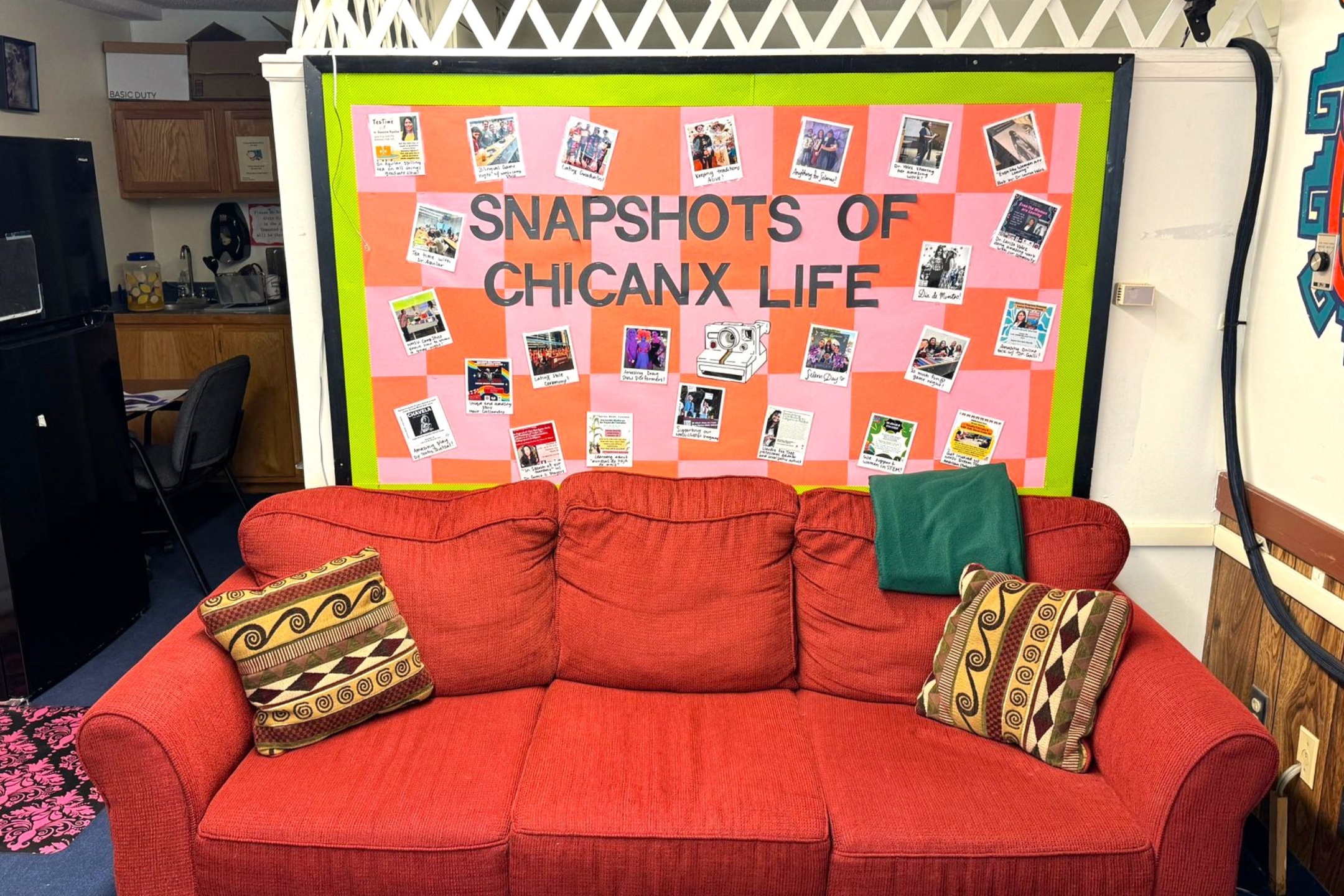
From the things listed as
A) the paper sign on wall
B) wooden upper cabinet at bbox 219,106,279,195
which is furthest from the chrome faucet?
wooden upper cabinet at bbox 219,106,279,195

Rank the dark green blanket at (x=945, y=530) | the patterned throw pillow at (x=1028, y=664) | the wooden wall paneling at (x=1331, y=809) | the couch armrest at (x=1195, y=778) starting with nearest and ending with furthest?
the couch armrest at (x=1195, y=778) < the patterned throw pillow at (x=1028, y=664) < the wooden wall paneling at (x=1331, y=809) < the dark green blanket at (x=945, y=530)

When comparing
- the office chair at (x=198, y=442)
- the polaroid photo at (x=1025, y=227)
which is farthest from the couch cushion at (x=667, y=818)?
the office chair at (x=198, y=442)

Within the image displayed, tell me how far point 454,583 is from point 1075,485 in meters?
1.51

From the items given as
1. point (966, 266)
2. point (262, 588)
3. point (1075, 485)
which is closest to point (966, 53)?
point (966, 266)

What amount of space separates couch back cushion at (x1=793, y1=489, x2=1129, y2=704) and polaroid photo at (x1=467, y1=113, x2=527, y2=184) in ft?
3.43

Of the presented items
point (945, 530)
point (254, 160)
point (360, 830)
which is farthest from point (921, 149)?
point (254, 160)

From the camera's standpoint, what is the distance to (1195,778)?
1.74 metres

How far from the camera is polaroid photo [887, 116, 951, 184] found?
7.63 feet

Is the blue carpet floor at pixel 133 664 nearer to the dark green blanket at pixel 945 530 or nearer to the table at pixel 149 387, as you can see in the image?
the table at pixel 149 387

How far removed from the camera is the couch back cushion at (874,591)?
7.33 feet

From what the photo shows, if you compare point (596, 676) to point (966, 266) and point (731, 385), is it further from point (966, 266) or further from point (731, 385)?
point (966, 266)

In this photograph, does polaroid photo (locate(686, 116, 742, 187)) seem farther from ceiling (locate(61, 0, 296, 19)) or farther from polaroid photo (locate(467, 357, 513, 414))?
ceiling (locate(61, 0, 296, 19))

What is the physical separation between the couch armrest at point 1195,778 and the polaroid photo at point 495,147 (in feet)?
5.74

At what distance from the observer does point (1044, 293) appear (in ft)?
7.92
